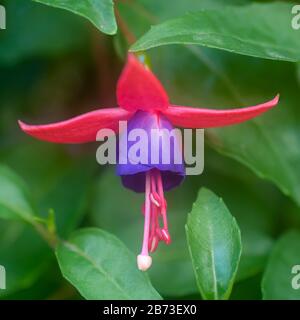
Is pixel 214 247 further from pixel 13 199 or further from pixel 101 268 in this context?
pixel 13 199

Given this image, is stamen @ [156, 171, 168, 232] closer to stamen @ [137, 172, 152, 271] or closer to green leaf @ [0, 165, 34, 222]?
stamen @ [137, 172, 152, 271]

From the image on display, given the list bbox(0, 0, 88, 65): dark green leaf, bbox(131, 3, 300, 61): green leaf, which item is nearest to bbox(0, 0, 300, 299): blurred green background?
bbox(0, 0, 88, 65): dark green leaf

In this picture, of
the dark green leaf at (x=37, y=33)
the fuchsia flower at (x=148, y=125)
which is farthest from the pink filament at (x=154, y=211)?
the dark green leaf at (x=37, y=33)

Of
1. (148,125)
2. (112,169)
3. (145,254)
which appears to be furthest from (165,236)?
(112,169)

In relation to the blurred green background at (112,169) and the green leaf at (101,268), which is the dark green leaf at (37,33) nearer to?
the blurred green background at (112,169)

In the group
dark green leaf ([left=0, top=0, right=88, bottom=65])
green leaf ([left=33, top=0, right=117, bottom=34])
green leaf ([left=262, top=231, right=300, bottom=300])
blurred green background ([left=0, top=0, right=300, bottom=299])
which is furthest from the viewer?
dark green leaf ([left=0, top=0, right=88, bottom=65])
